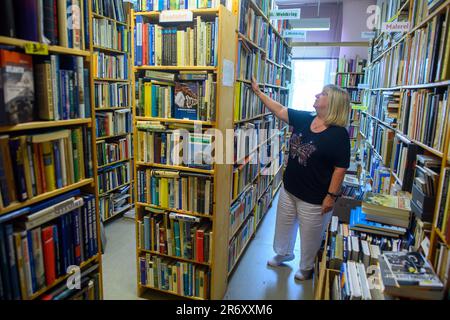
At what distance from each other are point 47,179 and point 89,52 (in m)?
0.60

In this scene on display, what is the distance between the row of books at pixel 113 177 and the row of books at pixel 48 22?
2.26 meters

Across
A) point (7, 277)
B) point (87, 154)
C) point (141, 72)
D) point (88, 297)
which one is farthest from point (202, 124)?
point (7, 277)

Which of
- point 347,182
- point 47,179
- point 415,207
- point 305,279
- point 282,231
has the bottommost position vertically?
point 305,279

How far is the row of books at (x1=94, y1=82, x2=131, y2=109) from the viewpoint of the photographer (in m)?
3.26

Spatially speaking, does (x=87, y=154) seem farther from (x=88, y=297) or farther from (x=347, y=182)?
(x=347, y=182)

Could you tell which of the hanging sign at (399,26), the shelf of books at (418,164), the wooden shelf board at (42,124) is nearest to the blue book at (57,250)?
the wooden shelf board at (42,124)

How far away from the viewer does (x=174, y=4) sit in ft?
6.39

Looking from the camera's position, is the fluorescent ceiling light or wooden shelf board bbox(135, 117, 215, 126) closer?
wooden shelf board bbox(135, 117, 215, 126)

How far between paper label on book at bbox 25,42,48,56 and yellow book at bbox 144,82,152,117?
918 mm

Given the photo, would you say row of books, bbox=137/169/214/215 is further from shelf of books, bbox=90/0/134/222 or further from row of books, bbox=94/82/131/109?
row of books, bbox=94/82/131/109

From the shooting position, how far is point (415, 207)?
1.69 m

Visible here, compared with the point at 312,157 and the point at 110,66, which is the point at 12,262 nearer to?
the point at 312,157

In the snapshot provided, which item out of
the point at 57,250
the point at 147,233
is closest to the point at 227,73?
the point at 147,233

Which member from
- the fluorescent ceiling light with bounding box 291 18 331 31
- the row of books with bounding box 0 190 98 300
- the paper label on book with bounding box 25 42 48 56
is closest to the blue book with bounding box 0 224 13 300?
the row of books with bounding box 0 190 98 300
